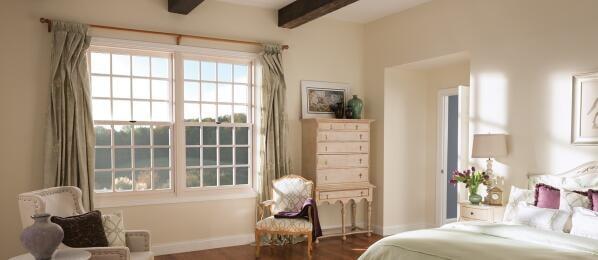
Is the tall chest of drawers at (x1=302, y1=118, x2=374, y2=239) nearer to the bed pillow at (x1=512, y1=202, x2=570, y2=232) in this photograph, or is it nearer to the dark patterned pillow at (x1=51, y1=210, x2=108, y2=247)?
the bed pillow at (x1=512, y1=202, x2=570, y2=232)

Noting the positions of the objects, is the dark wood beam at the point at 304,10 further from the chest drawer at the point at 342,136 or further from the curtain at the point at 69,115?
the curtain at the point at 69,115

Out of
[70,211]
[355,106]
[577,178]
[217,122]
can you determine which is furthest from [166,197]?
[577,178]

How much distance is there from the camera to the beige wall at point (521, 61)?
3.92 meters

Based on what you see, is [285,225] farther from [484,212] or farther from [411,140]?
[411,140]

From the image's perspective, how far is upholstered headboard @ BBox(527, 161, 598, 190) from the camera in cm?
367

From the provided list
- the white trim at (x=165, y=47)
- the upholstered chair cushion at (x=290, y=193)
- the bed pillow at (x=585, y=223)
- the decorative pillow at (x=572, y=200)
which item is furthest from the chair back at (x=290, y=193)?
the bed pillow at (x=585, y=223)

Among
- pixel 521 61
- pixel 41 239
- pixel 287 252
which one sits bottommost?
pixel 287 252

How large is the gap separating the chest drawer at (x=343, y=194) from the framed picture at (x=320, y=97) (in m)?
1.12

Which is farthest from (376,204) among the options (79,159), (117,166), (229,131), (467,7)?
(79,159)

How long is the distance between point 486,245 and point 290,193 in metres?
2.79

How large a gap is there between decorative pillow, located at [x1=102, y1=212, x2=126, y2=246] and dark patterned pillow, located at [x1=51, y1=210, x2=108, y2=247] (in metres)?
0.12

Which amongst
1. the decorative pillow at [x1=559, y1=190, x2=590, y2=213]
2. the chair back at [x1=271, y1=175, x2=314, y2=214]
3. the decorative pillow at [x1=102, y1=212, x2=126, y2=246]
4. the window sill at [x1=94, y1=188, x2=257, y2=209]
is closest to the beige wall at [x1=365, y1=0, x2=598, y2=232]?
the decorative pillow at [x1=559, y1=190, x2=590, y2=213]

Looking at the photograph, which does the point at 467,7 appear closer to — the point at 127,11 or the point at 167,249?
the point at 127,11

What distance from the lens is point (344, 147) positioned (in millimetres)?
5867
